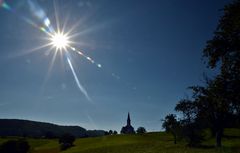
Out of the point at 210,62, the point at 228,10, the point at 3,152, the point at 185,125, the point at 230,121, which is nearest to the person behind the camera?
the point at 228,10

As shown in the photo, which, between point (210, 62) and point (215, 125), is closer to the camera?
point (210, 62)

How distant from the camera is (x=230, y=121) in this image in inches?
2247

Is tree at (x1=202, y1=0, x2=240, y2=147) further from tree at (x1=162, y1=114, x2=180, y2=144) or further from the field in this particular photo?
tree at (x1=162, y1=114, x2=180, y2=144)

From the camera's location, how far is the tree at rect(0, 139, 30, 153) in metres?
77.6

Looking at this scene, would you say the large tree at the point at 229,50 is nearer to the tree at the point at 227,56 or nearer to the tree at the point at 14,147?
the tree at the point at 227,56

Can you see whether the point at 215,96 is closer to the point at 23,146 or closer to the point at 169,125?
the point at 169,125

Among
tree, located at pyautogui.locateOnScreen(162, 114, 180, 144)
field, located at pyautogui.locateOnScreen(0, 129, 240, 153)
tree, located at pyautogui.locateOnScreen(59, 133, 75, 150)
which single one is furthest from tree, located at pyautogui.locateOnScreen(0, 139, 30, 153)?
tree, located at pyautogui.locateOnScreen(162, 114, 180, 144)

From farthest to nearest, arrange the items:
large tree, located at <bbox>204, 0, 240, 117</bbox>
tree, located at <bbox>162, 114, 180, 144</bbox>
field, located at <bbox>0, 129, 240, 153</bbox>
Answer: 1. tree, located at <bbox>162, 114, 180, 144</bbox>
2. field, located at <bbox>0, 129, 240, 153</bbox>
3. large tree, located at <bbox>204, 0, 240, 117</bbox>

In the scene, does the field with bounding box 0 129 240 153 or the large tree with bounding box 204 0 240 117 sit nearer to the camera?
the large tree with bounding box 204 0 240 117

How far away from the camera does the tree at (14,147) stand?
255ft

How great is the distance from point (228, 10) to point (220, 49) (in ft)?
12.4

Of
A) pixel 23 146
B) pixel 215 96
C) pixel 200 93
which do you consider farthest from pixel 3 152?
pixel 215 96

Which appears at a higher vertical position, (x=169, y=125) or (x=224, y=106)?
(x=169, y=125)

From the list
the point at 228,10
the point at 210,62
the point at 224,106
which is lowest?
the point at 224,106
